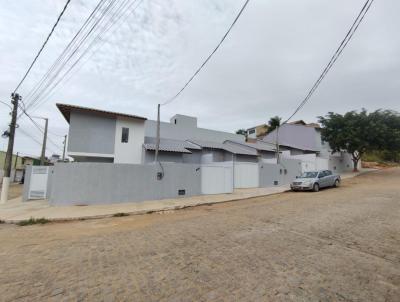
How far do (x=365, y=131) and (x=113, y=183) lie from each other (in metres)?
28.4

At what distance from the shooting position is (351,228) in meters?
6.86

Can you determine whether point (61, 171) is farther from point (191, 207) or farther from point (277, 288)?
point (277, 288)

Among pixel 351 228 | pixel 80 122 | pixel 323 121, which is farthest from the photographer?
pixel 323 121

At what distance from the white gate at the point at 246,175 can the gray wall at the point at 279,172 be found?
623mm

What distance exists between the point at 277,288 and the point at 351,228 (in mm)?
4753

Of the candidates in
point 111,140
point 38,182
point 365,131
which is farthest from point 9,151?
point 365,131

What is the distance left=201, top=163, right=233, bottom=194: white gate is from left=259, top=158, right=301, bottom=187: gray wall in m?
4.79

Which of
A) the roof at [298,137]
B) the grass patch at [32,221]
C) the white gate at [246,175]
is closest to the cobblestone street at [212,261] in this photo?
the grass patch at [32,221]

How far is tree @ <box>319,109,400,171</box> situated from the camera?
1036 inches

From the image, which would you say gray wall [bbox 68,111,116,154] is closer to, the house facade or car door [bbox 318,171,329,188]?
the house facade

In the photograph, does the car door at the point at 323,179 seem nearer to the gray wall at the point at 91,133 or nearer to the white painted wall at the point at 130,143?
the white painted wall at the point at 130,143

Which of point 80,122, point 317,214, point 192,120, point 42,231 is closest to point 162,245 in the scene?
point 42,231

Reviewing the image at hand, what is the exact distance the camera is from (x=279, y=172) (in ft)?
72.5

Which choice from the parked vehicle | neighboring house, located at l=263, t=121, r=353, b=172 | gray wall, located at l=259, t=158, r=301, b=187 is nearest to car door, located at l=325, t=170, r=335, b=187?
the parked vehicle
